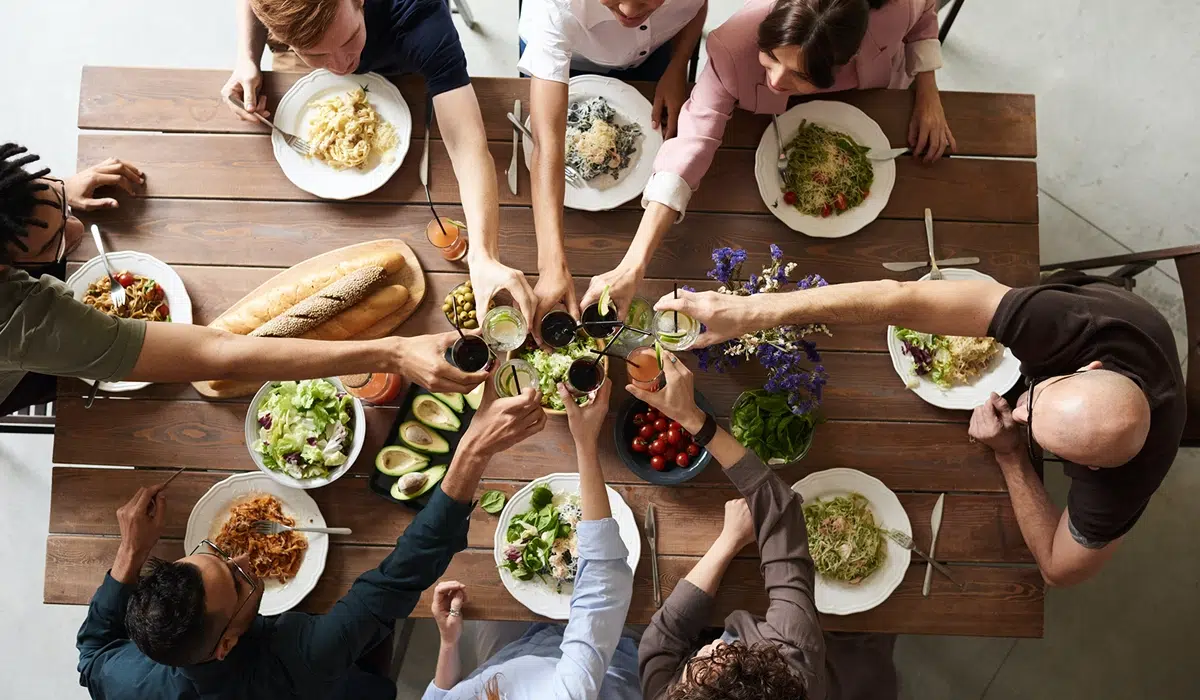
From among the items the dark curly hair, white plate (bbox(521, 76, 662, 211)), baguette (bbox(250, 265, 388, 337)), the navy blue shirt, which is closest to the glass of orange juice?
baguette (bbox(250, 265, 388, 337))

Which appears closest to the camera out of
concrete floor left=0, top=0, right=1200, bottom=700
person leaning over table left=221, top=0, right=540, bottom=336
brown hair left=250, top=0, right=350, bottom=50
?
brown hair left=250, top=0, right=350, bottom=50

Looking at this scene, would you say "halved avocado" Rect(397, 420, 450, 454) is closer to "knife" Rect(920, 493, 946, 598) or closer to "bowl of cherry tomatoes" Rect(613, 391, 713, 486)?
"bowl of cherry tomatoes" Rect(613, 391, 713, 486)

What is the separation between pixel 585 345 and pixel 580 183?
0.53 meters

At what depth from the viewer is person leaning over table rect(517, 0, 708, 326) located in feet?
7.23

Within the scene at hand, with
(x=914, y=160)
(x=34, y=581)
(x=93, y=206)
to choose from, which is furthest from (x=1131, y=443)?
(x=34, y=581)

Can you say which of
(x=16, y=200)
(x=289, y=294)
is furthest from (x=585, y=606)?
(x=16, y=200)

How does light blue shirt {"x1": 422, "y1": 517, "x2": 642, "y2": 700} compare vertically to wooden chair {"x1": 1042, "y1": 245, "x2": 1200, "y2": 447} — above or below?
below

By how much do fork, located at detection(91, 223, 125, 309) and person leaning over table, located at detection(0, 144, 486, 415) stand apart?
0.14m

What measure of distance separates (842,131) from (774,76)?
423 mm

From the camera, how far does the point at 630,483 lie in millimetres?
2285

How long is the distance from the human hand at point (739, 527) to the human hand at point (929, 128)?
1.27 metres

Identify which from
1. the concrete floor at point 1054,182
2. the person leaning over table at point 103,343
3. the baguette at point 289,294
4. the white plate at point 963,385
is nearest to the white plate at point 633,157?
the baguette at point 289,294

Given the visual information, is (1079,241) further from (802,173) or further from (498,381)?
(498,381)

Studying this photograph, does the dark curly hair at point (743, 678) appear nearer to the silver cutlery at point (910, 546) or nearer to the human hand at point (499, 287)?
the silver cutlery at point (910, 546)
